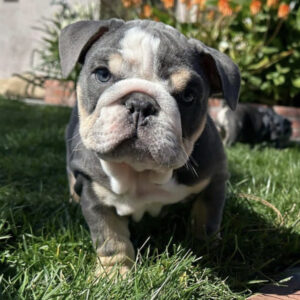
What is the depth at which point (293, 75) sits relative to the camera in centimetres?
658

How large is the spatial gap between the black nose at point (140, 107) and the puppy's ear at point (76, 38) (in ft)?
1.61

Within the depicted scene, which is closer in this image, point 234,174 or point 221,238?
point 221,238

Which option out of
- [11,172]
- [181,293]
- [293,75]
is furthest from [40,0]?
[181,293]

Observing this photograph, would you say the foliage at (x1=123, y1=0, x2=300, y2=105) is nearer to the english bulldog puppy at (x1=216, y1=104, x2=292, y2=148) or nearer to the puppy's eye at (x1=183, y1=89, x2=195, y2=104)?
the english bulldog puppy at (x1=216, y1=104, x2=292, y2=148)

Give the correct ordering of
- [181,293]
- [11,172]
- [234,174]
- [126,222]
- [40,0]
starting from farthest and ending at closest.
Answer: [40,0] → [234,174] → [11,172] → [126,222] → [181,293]

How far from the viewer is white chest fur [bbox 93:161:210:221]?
7.77ft

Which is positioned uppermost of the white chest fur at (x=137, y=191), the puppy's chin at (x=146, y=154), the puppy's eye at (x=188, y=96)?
the puppy's eye at (x=188, y=96)

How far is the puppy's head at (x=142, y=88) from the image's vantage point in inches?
78.9

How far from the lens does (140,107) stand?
198 cm

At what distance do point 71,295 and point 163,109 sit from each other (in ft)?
2.90

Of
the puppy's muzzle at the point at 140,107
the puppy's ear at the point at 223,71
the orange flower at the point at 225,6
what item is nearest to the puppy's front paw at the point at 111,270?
the puppy's muzzle at the point at 140,107

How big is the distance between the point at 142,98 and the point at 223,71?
21.6 inches

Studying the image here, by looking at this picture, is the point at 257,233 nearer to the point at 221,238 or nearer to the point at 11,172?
the point at 221,238

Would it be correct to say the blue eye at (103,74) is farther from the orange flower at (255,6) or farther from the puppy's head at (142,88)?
the orange flower at (255,6)
